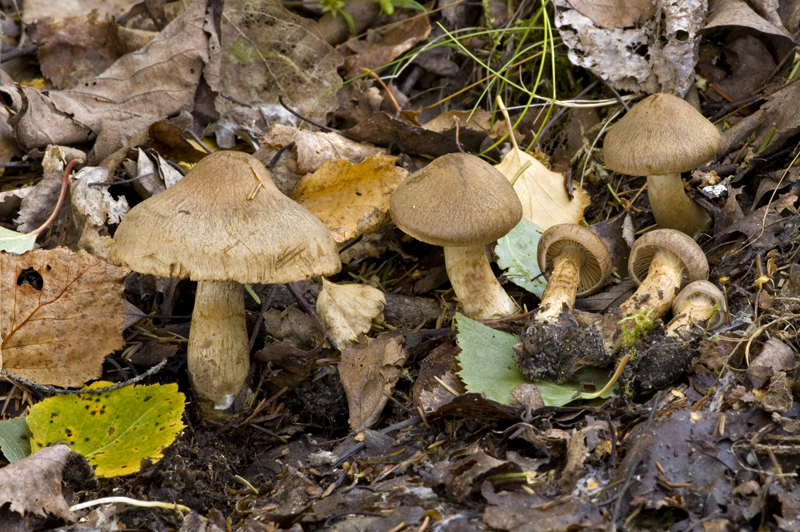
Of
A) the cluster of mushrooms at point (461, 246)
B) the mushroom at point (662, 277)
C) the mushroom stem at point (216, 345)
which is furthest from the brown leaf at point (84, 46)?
the mushroom at point (662, 277)

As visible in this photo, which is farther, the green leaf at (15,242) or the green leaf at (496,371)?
the green leaf at (15,242)

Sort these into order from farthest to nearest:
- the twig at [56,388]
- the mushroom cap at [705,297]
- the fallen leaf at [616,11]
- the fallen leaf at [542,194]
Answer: the fallen leaf at [616,11], the fallen leaf at [542,194], the mushroom cap at [705,297], the twig at [56,388]

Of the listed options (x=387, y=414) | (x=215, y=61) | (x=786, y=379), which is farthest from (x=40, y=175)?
(x=786, y=379)

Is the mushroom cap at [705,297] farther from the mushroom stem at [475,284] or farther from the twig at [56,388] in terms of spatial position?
the twig at [56,388]

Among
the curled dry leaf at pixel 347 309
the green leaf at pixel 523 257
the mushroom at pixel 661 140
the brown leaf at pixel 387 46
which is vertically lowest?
the curled dry leaf at pixel 347 309

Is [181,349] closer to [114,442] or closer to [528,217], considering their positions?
[114,442]

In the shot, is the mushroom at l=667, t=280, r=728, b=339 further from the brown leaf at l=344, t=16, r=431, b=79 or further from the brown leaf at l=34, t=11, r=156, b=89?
the brown leaf at l=34, t=11, r=156, b=89

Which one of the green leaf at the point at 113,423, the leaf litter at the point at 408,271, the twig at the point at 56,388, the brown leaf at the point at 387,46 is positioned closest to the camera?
the leaf litter at the point at 408,271
